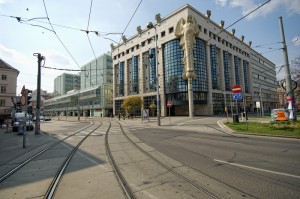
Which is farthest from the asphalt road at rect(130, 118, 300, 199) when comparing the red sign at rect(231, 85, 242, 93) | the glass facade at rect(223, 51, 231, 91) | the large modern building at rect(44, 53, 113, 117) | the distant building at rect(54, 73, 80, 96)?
the distant building at rect(54, 73, 80, 96)

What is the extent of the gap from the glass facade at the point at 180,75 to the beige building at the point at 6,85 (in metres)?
45.1

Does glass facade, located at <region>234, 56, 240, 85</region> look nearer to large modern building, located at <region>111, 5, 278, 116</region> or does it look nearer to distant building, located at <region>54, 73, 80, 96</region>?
large modern building, located at <region>111, 5, 278, 116</region>

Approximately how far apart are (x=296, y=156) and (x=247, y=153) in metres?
1.58

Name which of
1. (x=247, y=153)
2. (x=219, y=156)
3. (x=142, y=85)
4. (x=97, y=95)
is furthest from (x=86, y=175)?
(x=97, y=95)

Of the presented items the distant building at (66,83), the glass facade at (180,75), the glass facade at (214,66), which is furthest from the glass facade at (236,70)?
the distant building at (66,83)

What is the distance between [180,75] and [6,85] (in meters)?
49.5

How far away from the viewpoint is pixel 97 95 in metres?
70.2

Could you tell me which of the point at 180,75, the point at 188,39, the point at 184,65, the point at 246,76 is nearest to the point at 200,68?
the point at 184,65

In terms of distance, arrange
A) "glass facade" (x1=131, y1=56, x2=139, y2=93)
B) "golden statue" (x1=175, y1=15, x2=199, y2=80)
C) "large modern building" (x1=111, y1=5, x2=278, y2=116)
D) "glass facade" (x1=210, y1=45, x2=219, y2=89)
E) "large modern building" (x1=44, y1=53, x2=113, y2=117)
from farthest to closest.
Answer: "large modern building" (x1=44, y1=53, x2=113, y2=117)
"glass facade" (x1=131, y1=56, x2=139, y2=93)
"glass facade" (x1=210, y1=45, x2=219, y2=89)
"large modern building" (x1=111, y1=5, x2=278, y2=116)
"golden statue" (x1=175, y1=15, x2=199, y2=80)

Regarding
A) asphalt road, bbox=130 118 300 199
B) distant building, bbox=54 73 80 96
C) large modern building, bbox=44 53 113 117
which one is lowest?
asphalt road, bbox=130 118 300 199

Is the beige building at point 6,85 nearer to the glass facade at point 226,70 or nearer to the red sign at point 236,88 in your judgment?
the red sign at point 236,88

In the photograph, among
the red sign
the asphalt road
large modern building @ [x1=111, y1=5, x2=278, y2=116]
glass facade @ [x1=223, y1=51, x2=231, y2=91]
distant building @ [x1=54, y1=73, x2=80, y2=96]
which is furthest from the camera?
distant building @ [x1=54, y1=73, x2=80, y2=96]

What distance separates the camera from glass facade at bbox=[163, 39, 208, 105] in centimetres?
4359

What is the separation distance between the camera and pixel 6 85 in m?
47.6
